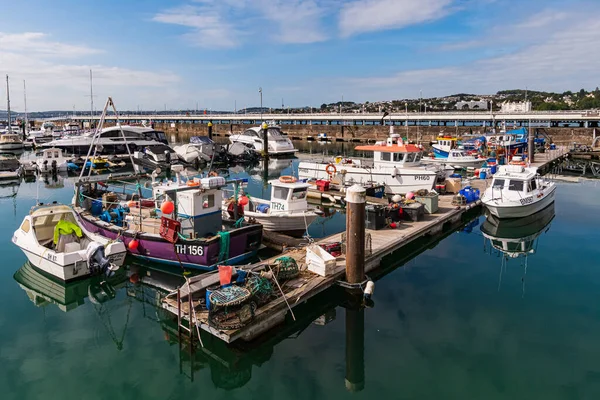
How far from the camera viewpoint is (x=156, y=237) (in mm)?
14305

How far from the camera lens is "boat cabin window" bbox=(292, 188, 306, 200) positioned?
1750cm

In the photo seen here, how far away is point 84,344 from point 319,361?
18.1 feet

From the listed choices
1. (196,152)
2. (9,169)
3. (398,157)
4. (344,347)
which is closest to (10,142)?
(9,169)

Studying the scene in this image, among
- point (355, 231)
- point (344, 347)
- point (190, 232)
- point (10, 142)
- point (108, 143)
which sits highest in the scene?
point (10, 142)

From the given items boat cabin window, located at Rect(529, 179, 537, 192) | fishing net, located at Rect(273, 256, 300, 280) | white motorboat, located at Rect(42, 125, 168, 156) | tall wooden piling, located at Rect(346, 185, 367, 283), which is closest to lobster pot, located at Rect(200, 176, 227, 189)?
fishing net, located at Rect(273, 256, 300, 280)

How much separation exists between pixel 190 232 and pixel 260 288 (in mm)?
5099

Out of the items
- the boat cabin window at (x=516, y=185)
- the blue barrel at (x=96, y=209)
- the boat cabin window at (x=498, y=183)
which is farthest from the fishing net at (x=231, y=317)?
the boat cabin window at (x=516, y=185)

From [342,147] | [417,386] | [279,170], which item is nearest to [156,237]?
[417,386]

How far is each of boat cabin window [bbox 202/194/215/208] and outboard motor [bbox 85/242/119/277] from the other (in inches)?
133

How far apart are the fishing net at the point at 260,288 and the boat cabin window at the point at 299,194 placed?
288 inches

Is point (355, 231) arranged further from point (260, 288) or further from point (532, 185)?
point (532, 185)

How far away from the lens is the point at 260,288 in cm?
1016

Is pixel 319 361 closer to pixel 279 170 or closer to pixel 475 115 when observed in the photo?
pixel 279 170

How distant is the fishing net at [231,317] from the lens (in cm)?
923
